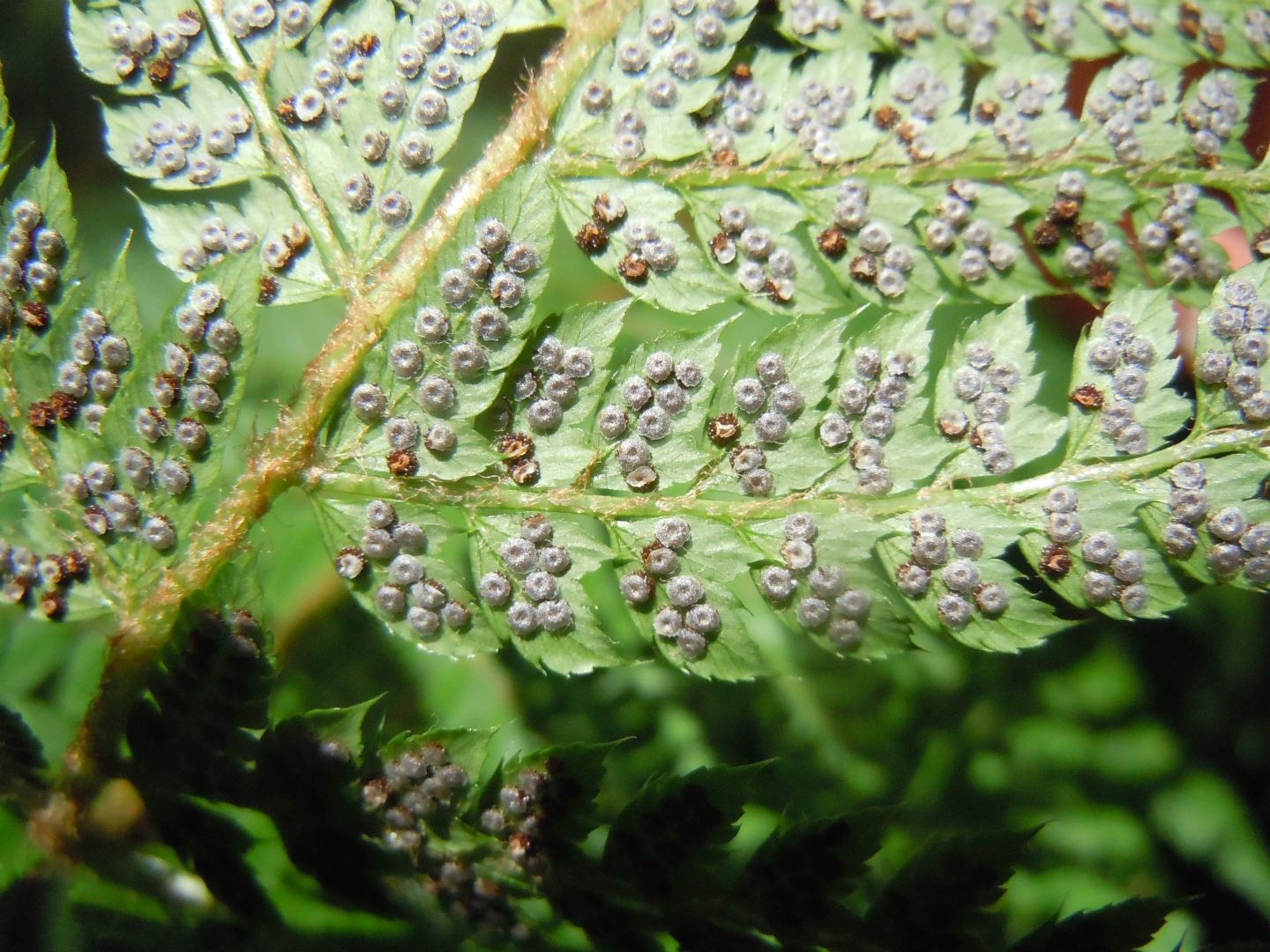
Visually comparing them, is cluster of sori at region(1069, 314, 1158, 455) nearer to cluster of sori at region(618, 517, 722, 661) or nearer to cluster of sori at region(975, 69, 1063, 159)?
cluster of sori at region(975, 69, 1063, 159)

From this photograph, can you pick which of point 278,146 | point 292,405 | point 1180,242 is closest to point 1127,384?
point 1180,242

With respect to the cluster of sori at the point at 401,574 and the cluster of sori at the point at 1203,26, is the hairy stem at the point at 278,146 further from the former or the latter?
the cluster of sori at the point at 1203,26

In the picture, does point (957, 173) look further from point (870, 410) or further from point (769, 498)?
point (769, 498)

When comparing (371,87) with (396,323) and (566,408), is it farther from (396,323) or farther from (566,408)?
(566,408)

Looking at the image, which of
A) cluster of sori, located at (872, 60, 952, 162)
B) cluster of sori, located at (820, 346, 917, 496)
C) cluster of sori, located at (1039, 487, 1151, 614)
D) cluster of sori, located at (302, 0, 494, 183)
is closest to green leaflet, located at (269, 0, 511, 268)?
cluster of sori, located at (302, 0, 494, 183)

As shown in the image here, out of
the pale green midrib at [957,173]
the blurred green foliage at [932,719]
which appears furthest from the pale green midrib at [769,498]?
the blurred green foliage at [932,719]

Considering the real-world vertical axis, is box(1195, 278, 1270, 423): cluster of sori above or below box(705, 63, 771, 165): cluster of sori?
below

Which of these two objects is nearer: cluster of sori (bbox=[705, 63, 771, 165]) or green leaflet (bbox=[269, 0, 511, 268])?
green leaflet (bbox=[269, 0, 511, 268])
